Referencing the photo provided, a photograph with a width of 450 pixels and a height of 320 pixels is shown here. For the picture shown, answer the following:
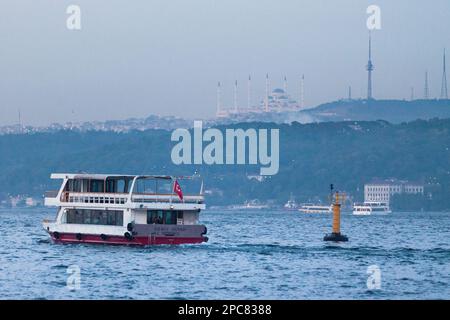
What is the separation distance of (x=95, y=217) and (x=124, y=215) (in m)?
2.39

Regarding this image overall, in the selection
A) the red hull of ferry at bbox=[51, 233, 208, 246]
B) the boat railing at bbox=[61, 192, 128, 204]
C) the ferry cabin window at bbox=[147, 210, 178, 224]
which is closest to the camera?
the ferry cabin window at bbox=[147, 210, 178, 224]

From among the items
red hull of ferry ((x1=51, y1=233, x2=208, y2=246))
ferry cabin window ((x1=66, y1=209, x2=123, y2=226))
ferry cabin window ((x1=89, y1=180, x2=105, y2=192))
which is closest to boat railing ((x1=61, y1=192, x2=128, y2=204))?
ferry cabin window ((x1=66, y1=209, x2=123, y2=226))

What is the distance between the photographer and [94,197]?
7919 centimetres

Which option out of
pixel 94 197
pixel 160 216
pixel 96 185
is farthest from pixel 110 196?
pixel 160 216

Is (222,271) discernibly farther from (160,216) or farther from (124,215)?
(124,215)

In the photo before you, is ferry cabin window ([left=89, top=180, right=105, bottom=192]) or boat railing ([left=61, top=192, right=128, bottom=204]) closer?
boat railing ([left=61, top=192, right=128, bottom=204])

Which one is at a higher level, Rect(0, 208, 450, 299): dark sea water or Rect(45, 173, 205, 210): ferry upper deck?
Rect(45, 173, 205, 210): ferry upper deck

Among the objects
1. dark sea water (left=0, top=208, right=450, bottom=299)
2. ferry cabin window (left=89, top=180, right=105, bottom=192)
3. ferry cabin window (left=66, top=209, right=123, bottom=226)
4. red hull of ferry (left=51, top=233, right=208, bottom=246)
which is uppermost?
ferry cabin window (left=89, top=180, right=105, bottom=192)

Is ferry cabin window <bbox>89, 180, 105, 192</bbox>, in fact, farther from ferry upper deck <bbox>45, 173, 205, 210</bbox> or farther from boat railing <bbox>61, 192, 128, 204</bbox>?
boat railing <bbox>61, 192, 128, 204</bbox>

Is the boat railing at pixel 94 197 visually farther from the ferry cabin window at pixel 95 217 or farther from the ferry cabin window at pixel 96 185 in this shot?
the ferry cabin window at pixel 96 185

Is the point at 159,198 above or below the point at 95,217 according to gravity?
above

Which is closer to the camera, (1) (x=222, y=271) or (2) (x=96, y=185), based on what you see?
(1) (x=222, y=271)

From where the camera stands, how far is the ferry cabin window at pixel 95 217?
7788cm

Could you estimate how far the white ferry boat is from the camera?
254 ft
